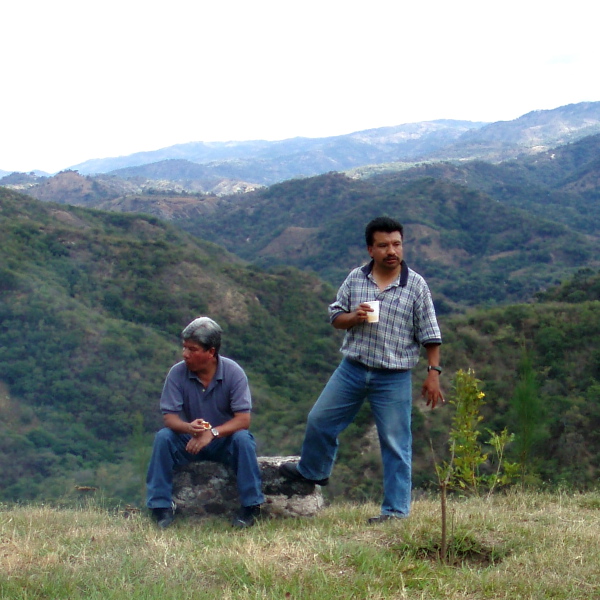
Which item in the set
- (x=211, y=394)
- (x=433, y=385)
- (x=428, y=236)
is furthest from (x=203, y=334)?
(x=428, y=236)

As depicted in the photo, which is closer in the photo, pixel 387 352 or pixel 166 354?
pixel 387 352

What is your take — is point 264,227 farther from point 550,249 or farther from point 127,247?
point 127,247

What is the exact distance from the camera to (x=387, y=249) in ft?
11.8

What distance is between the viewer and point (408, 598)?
8.31ft

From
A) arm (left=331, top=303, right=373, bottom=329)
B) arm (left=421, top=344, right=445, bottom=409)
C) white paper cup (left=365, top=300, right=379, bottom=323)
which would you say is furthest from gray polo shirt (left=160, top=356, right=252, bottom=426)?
arm (left=421, top=344, right=445, bottom=409)

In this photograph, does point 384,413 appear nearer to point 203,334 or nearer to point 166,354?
point 203,334

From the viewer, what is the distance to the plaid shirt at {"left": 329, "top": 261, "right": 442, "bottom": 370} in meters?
3.60

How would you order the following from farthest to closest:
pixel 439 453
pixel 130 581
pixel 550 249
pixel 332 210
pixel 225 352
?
pixel 332 210
pixel 550 249
pixel 225 352
pixel 439 453
pixel 130 581

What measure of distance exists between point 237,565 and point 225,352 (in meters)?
25.7

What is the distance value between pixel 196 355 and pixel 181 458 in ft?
2.10

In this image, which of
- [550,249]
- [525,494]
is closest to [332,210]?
[550,249]

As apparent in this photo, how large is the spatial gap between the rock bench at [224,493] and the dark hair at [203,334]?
0.75 meters

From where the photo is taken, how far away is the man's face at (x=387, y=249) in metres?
3.61

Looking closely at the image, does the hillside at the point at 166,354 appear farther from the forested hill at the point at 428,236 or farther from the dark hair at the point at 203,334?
the forested hill at the point at 428,236
